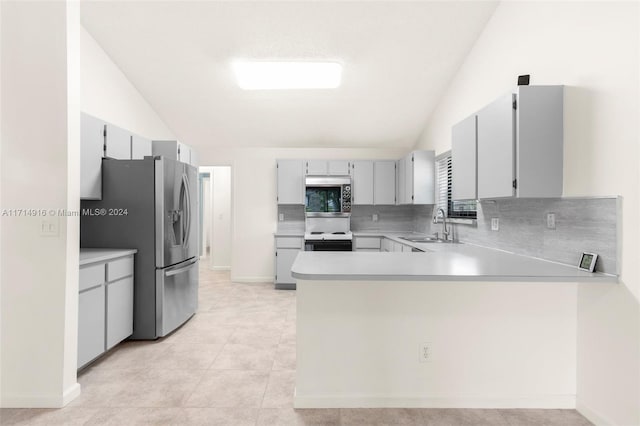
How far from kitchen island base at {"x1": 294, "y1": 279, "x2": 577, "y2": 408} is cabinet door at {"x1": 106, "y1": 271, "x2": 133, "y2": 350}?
1805 millimetres

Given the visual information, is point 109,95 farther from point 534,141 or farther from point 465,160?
point 534,141

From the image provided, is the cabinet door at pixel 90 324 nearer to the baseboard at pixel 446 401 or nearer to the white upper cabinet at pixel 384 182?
the baseboard at pixel 446 401

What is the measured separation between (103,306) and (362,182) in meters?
3.92

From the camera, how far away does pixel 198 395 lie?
2381 mm

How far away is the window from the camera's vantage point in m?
3.82

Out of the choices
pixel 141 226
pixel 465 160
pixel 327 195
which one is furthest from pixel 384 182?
pixel 141 226

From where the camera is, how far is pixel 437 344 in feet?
7.29

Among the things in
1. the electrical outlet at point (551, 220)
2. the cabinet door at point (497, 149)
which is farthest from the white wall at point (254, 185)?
the electrical outlet at point (551, 220)

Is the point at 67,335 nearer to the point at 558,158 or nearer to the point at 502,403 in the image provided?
the point at 502,403

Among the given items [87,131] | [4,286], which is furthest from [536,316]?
[87,131]

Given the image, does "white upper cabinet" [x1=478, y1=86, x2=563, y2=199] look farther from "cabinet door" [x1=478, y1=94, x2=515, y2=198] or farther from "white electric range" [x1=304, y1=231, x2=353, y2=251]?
"white electric range" [x1=304, y1=231, x2=353, y2=251]

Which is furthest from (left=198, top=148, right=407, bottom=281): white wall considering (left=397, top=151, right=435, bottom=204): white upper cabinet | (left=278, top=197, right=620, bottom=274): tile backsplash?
(left=278, top=197, right=620, bottom=274): tile backsplash

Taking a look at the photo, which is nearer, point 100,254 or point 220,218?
point 100,254

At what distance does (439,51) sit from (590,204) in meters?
2.52
